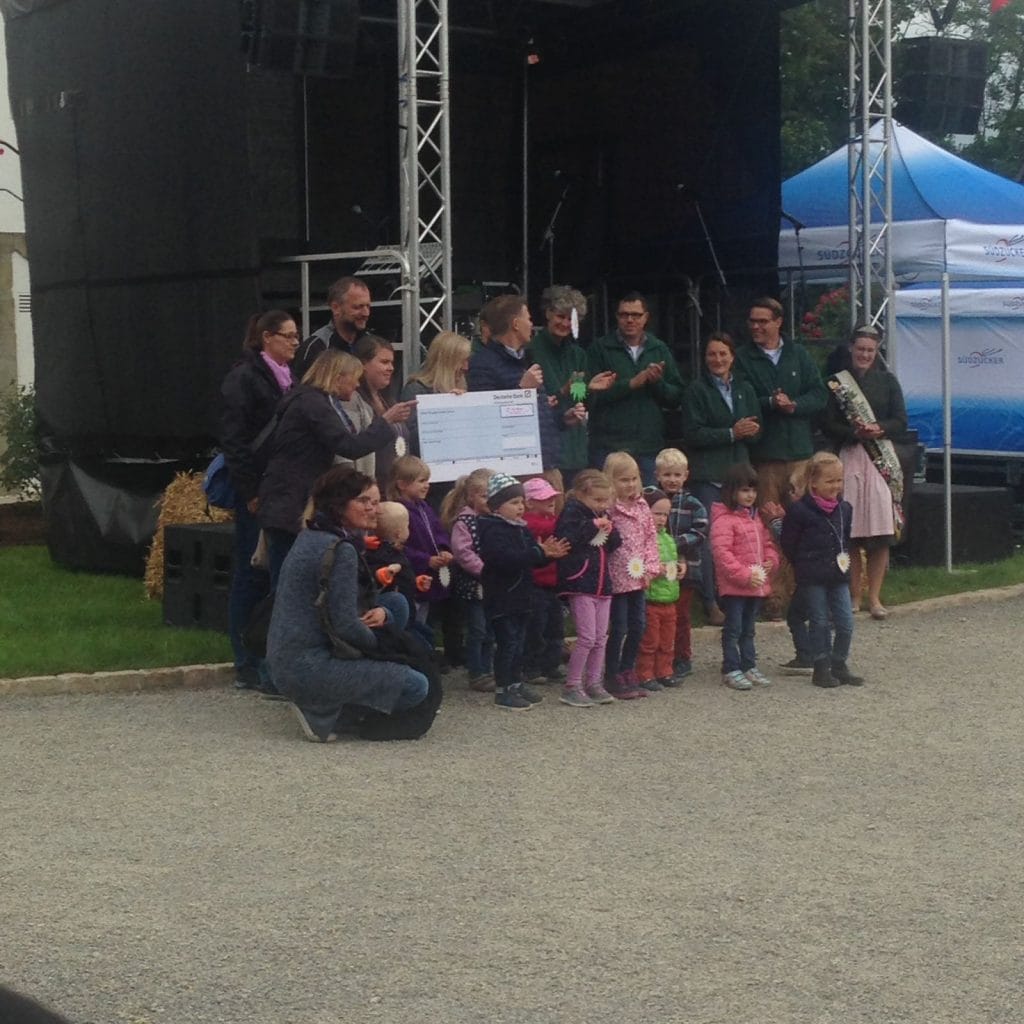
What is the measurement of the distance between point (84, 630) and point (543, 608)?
120 inches

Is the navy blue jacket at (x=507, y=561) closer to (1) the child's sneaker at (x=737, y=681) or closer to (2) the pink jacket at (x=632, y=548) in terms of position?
(2) the pink jacket at (x=632, y=548)

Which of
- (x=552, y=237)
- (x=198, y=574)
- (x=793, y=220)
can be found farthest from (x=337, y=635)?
(x=552, y=237)

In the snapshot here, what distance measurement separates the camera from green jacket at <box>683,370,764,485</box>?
408 inches

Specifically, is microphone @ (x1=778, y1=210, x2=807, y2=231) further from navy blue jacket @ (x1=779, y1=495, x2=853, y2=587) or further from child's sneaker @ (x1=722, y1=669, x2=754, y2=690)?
child's sneaker @ (x1=722, y1=669, x2=754, y2=690)

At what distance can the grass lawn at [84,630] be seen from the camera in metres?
9.59

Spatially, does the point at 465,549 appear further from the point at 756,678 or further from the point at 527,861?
the point at 527,861

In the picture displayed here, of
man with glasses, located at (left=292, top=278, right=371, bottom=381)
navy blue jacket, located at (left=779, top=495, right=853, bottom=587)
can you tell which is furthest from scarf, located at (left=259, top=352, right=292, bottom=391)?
navy blue jacket, located at (left=779, top=495, right=853, bottom=587)

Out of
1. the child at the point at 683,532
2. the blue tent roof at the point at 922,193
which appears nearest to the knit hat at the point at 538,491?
the child at the point at 683,532

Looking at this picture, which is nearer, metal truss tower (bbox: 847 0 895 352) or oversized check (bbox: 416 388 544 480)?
oversized check (bbox: 416 388 544 480)

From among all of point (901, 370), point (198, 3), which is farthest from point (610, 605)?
point (901, 370)

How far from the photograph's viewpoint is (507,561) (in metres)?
8.64

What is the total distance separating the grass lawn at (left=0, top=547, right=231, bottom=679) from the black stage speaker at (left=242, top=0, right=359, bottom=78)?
354 centimetres

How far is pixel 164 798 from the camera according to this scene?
693cm

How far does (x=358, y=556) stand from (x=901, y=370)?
12069 millimetres
